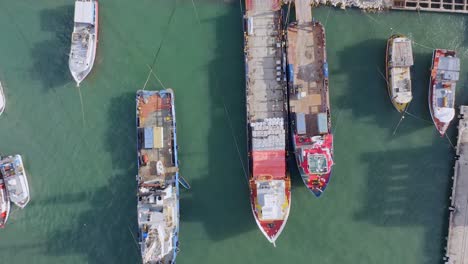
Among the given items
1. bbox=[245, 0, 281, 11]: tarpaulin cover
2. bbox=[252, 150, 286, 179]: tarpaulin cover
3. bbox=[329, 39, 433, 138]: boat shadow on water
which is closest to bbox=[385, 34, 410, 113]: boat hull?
bbox=[329, 39, 433, 138]: boat shadow on water

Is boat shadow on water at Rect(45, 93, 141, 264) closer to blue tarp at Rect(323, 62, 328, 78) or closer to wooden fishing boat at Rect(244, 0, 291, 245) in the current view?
wooden fishing boat at Rect(244, 0, 291, 245)

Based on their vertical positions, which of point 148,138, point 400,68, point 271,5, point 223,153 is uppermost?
point 271,5

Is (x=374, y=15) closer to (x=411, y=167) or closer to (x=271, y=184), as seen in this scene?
(x=411, y=167)

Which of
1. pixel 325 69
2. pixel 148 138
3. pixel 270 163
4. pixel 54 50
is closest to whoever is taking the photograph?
pixel 270 163

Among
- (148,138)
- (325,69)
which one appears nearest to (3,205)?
(148,138)

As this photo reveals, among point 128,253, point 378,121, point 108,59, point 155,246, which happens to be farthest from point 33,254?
point 378,121

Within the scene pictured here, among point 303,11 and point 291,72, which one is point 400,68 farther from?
point 303,11
